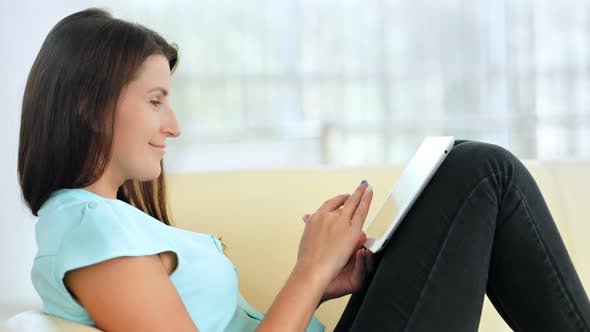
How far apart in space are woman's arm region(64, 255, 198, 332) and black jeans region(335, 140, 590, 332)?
27cm

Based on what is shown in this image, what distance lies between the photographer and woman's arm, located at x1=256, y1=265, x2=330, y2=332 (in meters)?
1.03

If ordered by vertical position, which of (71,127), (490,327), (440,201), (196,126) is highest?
(71,127)

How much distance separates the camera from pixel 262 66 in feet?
10.6

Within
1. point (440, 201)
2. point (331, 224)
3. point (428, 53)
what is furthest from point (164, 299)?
point (428, 53)

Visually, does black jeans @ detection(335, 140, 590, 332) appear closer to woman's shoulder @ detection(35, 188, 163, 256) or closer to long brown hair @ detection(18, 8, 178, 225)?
woman's shoulder @ detection(35, 188, 163, 256)

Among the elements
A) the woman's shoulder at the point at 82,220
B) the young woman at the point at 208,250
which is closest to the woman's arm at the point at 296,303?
the young woman at the point at 208,250

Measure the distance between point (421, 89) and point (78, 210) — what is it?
2487mm

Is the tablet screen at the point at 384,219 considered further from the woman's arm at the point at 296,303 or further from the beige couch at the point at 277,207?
the beige couch at the point at 277,207

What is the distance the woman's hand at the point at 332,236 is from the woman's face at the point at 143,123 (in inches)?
10.1

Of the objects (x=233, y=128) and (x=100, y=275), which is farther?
(x=233, y=128)

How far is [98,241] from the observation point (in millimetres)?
945

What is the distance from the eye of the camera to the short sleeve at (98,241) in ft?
3.07

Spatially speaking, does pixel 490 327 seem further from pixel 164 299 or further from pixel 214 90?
pixel 214 90

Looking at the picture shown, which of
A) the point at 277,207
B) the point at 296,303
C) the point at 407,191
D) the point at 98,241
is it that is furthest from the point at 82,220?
the point at 277,207
